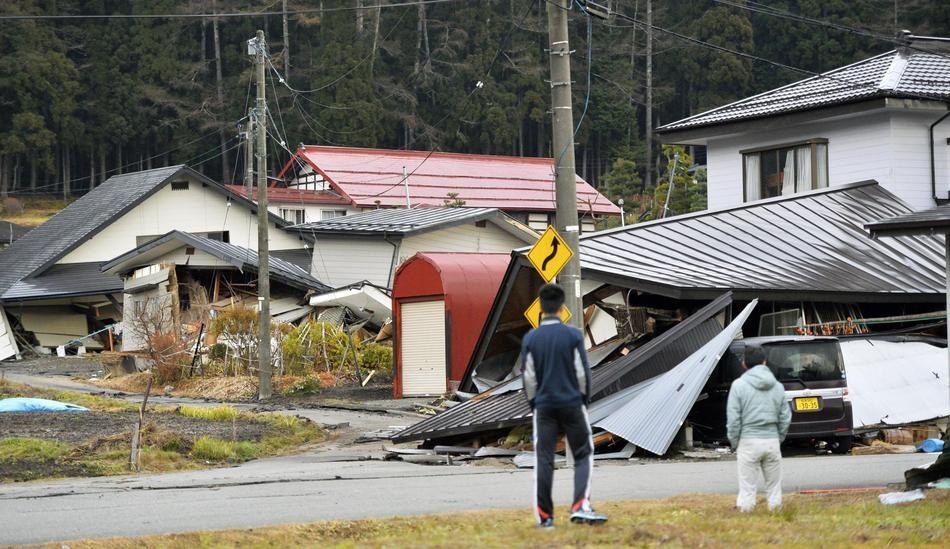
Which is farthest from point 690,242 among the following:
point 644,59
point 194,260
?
point 644,59

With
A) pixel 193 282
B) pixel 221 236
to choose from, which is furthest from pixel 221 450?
pixel 221 236

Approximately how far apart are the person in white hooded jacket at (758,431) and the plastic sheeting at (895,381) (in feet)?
30.7

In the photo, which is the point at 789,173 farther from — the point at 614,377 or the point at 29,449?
the point at 29,449

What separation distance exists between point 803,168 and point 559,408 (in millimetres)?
21958

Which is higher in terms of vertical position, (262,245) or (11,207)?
(11,207)

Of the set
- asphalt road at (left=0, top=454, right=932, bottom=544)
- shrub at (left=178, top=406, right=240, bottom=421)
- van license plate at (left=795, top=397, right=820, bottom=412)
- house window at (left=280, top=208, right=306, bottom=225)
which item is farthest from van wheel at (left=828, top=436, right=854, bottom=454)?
house window at (left=280, top=208, right=306, bottom=225)

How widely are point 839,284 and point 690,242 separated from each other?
9.59 ft

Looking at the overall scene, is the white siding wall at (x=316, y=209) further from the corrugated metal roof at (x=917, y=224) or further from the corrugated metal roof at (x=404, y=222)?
the corrugated metal roof at (x=917, y=224)

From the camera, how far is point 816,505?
10555mm

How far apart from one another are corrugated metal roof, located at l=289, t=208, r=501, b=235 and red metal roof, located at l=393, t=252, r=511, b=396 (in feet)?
27.5

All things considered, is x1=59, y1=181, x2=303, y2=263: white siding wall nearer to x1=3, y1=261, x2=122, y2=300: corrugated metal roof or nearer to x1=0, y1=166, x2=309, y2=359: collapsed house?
x1=0, y1=166, x2=309, y2=359: collapsed house

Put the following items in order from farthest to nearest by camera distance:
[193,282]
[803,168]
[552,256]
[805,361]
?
[193,282] → [803,168] → [805,361] → [552,256]

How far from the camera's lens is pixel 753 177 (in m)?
30.4

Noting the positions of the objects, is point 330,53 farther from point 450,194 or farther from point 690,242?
point 690,242
